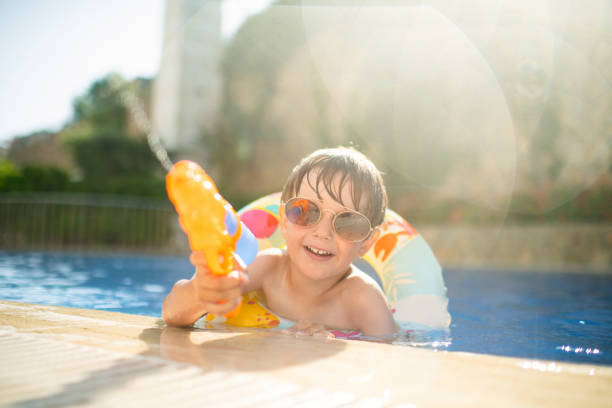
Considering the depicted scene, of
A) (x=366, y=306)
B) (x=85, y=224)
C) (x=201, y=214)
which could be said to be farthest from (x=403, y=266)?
(x=85, y=224)

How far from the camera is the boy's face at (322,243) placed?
83.4 inches

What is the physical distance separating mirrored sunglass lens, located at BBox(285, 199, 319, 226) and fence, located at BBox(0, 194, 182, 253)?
8935mm

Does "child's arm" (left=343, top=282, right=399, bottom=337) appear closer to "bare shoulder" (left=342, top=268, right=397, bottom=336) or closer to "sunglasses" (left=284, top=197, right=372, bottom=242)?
"bare shoulder" (left=342, top=268, right=397, bottom=336)

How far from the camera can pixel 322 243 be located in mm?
2123

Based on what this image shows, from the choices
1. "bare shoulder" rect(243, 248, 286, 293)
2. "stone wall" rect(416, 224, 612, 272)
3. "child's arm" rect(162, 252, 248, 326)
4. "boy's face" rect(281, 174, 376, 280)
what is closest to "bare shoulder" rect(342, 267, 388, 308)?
"boy's face" rect(281, 174, 376, 280)

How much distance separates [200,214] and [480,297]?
4.40m

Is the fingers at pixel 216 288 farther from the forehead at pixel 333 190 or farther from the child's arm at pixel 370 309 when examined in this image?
the child's arm at pixel 370 309

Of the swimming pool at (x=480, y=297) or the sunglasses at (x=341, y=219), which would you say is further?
the swimming pool at (x=480, y=297)

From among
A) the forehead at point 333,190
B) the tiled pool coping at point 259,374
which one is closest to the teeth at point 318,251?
the forehead at point 333,190

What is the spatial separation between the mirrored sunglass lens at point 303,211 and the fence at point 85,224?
352 inches

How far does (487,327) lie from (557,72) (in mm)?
10930

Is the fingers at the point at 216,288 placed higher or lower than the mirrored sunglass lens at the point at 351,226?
lower

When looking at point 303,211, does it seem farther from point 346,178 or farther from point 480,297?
point 480,297

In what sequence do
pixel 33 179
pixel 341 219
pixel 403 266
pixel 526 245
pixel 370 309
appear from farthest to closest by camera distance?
pixel 33 179
pixel 526 245
pixel 403 266
pixel 370 309
pixel 341 219
